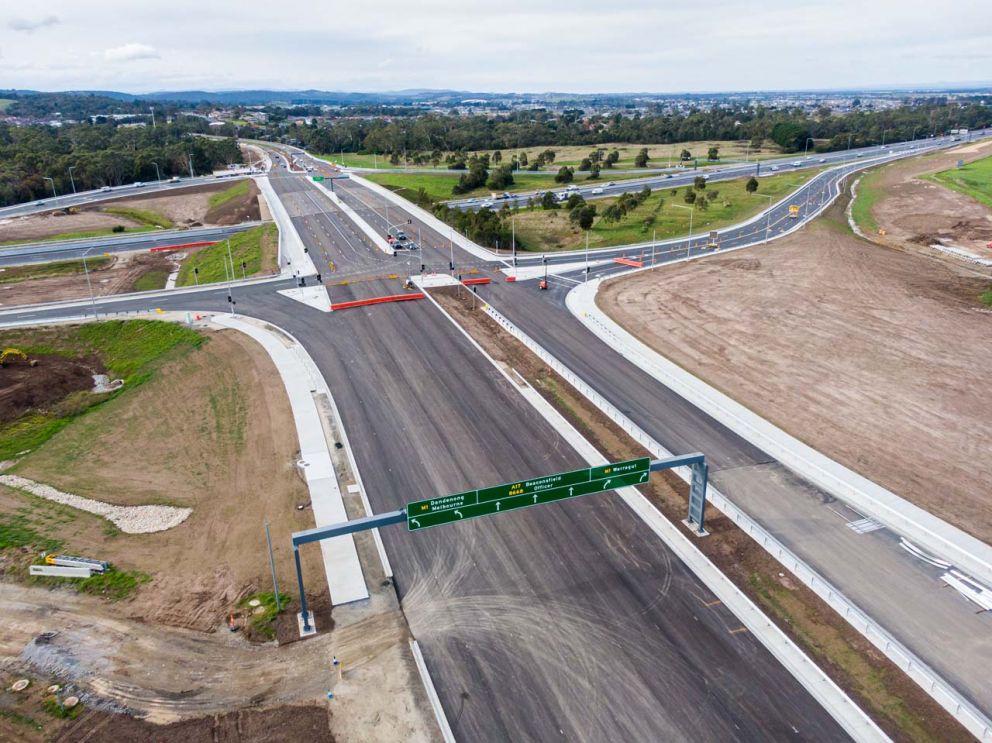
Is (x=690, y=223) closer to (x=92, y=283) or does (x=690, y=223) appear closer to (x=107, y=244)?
(x=92, y=283)

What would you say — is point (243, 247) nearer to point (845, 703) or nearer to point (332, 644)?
point (332, 644)

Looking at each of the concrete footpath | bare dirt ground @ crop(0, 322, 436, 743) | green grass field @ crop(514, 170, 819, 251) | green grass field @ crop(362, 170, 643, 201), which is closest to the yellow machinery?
the concrete footpath

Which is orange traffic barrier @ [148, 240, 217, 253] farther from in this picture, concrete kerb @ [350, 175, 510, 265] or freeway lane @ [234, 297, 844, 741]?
freeway lane @ [234, 297, 844, 741]

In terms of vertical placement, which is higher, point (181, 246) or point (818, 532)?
point (181, 246)

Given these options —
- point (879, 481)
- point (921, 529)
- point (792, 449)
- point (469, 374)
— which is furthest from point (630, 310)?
point (921, 529)

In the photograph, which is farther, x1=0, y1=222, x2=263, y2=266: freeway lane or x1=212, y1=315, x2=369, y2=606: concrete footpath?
x1=0, y1=222, x2=263, y2=266: freeway lane

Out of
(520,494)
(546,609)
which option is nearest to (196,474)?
(520,494)
